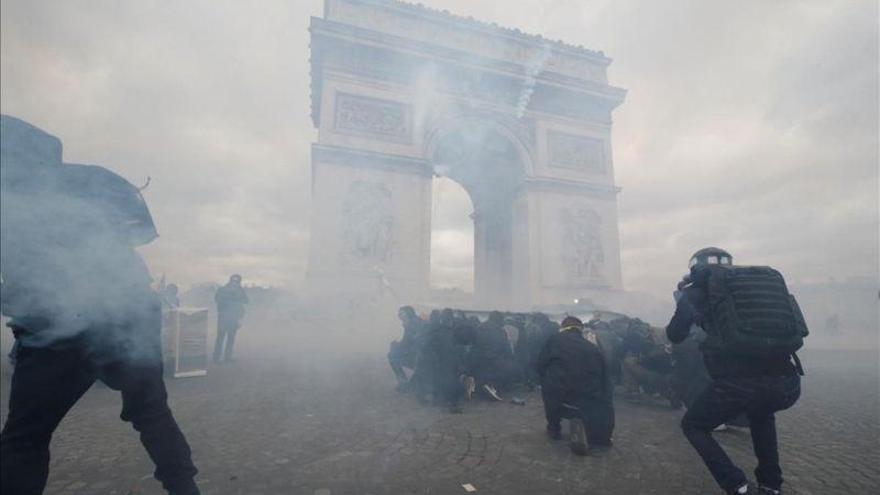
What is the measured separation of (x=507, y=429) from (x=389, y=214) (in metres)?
11.5

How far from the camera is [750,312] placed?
244cm

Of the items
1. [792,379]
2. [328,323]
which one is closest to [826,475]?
[792,379]

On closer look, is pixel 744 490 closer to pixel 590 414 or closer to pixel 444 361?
pixel 590 414

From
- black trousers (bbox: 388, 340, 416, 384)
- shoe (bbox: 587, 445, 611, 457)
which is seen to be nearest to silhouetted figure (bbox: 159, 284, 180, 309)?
black trousers (bbox: 388, 340, 416, 384)

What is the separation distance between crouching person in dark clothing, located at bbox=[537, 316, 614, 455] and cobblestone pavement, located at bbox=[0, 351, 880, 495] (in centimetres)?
24

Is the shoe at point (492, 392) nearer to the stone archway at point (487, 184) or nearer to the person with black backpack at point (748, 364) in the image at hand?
the person with black backpack at point (748, 364)

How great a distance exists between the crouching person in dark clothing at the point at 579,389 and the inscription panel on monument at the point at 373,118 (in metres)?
13.0

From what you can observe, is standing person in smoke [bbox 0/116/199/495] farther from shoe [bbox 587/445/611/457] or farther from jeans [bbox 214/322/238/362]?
jeans [bbox 214/322/238/362]

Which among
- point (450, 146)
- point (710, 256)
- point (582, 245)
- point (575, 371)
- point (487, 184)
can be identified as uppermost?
point (450, 146)

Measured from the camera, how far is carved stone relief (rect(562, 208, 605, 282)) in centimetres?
1686

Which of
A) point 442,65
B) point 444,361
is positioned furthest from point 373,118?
point 444,361

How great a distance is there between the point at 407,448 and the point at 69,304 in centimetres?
258

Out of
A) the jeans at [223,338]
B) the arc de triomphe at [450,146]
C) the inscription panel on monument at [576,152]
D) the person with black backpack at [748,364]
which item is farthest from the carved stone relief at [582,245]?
the person with black backpack at [748,364]

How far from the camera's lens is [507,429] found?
4.14 m
